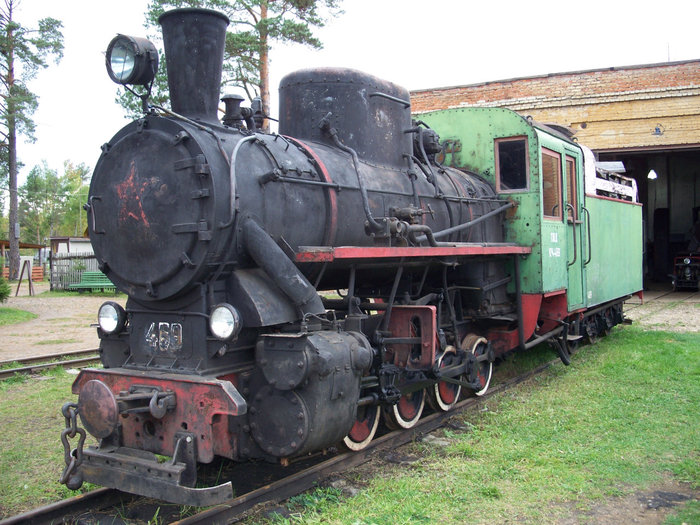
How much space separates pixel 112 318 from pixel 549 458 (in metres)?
3.85

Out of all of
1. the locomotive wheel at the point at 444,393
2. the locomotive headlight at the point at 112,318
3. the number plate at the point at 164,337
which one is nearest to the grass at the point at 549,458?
the locomotive wheel at the point at 444,393

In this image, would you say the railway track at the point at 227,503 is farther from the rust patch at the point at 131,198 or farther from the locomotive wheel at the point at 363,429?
the rust patch at the point at 131,198

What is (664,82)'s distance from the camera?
17.7m

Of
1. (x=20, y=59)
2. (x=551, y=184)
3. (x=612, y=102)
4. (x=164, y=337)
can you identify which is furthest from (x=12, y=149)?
(x=164, y=337)

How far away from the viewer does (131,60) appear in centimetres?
462

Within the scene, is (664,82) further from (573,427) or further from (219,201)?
(219,201)

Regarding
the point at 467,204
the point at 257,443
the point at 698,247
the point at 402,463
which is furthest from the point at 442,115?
the point at 698,247

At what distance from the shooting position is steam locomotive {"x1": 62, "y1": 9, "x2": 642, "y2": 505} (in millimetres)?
4301

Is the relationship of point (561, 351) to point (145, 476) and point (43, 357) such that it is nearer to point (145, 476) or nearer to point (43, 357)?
point (145, 476)

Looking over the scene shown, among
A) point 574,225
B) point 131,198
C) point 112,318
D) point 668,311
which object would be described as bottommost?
point 668,311

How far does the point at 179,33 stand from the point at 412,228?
249cm

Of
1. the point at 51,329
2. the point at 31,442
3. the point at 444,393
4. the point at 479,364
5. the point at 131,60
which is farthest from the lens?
the point at 51,329

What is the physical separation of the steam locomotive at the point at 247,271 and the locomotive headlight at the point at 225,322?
0.01 m

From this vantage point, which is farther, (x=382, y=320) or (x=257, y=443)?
(x=382, y=320)
